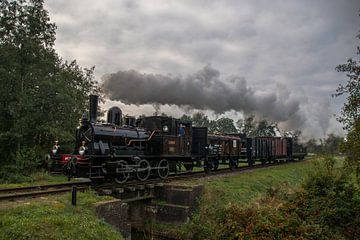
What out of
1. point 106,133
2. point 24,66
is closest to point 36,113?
point 24,66

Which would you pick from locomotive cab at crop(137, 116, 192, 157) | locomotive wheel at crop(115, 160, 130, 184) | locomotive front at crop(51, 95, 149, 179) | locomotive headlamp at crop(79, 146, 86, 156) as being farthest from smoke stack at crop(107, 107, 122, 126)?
locomotive headlamp at crop(79, 146, 86, 156)

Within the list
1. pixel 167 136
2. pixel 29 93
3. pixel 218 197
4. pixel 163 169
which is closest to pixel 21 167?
pixel 29 93

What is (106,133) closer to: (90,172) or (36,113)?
(90,172)

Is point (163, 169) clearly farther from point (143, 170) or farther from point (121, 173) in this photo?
point (121, 173)

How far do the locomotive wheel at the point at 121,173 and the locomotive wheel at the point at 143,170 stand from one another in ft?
2.31

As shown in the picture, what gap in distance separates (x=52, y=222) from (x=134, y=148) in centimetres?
730

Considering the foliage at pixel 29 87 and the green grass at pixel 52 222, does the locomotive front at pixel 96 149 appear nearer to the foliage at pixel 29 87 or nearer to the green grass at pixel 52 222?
the green grass at pixel 52 222

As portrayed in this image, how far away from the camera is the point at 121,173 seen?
14281mm

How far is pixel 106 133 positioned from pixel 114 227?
481 cm

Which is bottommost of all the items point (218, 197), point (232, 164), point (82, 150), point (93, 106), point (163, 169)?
point (218, 197)

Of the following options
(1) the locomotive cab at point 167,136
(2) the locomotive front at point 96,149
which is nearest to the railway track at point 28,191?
(2) the locomotive front at point 96,149

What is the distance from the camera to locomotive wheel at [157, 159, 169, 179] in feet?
54.6

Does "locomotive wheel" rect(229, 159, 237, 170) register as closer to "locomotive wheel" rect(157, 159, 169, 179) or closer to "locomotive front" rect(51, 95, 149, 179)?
"locomotive wheel" rect(157, 159, 169, 179)

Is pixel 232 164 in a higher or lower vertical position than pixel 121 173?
lower
